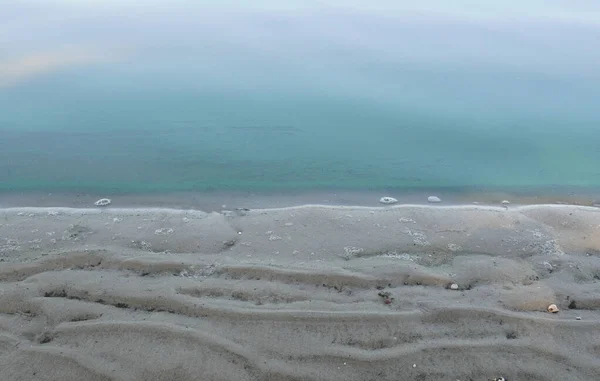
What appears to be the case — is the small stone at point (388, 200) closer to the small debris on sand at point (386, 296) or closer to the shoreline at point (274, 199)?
the shoreline at point (274, 199)

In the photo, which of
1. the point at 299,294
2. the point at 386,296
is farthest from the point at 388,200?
the point at 299,294

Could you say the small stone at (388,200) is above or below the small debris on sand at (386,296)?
above

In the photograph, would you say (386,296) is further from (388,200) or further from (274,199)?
(274,199)

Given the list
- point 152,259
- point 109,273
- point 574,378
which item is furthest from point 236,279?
point 574,378

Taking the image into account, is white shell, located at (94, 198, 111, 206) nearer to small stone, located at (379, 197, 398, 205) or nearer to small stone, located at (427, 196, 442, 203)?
small stone, located at (379, 197, 398, 205)

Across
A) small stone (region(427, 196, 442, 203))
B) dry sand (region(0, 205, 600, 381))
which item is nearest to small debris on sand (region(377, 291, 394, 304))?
dry sand (region(0, 205, 600, 381))

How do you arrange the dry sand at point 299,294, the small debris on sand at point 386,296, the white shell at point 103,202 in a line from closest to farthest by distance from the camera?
the dry sand at point 299,294 < the small debris on sand at point 386,296 < the white shell at point 103,202

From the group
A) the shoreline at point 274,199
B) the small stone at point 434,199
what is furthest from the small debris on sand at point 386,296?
the small stone at point 434,199

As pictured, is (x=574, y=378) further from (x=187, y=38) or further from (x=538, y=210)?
(x=187, y=38)
